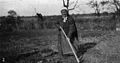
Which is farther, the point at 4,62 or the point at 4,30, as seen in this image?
the point at 4,30

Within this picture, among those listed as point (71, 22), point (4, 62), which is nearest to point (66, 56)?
point (71, 22)

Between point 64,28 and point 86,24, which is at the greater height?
point 64,28

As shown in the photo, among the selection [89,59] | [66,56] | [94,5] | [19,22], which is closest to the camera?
[89,59]

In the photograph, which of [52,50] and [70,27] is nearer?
[70,27]

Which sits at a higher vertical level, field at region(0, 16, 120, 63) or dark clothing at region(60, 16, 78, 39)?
dark clothing at region(60, 16, 78, 39)

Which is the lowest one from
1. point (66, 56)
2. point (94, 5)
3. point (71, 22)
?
point (94, 5)

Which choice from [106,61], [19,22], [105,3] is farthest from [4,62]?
[105,3]

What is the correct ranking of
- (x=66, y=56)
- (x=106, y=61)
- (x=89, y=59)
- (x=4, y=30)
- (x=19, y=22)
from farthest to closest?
1. (x=19, y=22)
2. (x=4, y=30)
3. (x=66, y=56)
4. (x=89, y=59)
5. (x=106, y=61)

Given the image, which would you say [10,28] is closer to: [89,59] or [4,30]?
[4,30]

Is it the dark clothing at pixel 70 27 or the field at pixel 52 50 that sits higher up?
the dark clothing at pixel 70 27

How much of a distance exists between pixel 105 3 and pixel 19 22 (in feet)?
93.6

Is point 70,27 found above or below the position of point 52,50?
above

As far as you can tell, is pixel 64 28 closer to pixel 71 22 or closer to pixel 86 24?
pixel 71 22

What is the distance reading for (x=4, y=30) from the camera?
86.3ft
